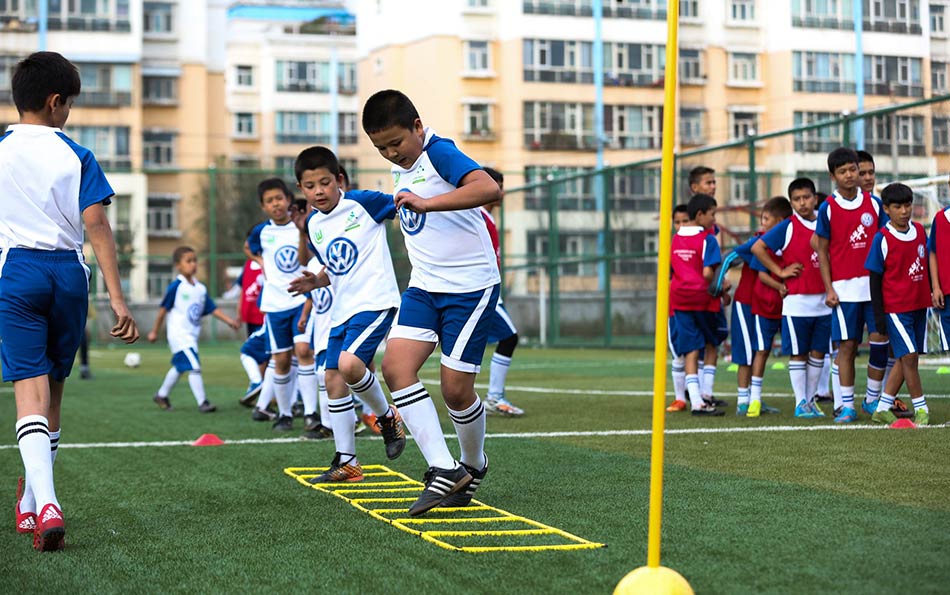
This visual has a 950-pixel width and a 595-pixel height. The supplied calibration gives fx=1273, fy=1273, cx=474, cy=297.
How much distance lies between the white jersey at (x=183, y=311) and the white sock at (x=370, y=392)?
21.3ft

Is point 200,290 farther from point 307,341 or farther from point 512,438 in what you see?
point 512,438

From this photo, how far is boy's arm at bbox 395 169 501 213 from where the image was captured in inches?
211

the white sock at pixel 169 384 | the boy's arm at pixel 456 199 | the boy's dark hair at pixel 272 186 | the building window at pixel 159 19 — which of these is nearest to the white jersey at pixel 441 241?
the boy's arm at pixel 456 199

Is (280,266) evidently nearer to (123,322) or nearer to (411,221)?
(411,221)

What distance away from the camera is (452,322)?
583cm

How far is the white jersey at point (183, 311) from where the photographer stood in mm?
13078

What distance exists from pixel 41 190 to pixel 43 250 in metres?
0.26

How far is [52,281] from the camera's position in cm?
534

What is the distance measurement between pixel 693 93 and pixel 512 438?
44.9 meters

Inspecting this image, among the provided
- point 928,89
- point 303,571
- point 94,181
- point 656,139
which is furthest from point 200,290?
point 656,139

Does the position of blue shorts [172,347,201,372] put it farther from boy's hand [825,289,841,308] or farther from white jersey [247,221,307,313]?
boy's hand [825,289,841,308]

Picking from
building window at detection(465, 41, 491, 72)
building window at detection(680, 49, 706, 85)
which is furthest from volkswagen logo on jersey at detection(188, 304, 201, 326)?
building window at detection(680, 49, 706, 85)

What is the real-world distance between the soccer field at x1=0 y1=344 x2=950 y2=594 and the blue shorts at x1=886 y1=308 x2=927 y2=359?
0.58 meters

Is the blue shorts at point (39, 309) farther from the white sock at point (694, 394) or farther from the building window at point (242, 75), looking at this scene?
the building window at point (242, 75)
